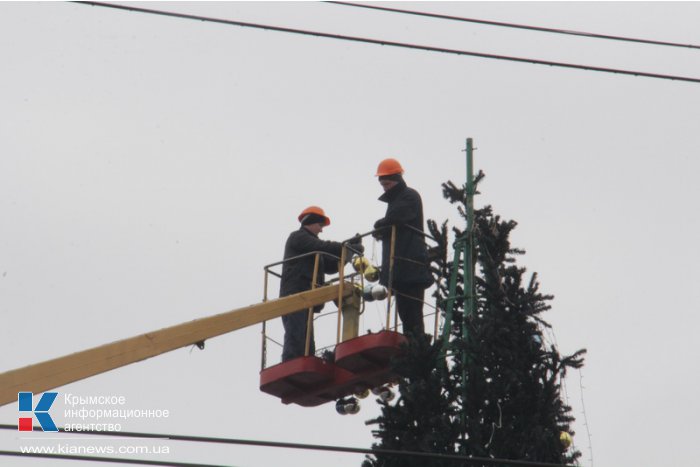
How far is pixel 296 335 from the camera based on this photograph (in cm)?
1675

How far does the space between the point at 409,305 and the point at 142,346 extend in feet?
10.9

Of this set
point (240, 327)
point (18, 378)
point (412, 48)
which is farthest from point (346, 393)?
point (412, 48)

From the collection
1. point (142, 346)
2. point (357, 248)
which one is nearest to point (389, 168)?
point (357, 248)

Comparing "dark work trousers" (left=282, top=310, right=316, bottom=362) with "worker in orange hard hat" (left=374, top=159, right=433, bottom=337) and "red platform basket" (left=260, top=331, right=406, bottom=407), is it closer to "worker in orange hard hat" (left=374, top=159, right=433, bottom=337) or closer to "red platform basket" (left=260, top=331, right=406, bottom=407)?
"red platform basket" (left=260, top=331, right=406, bottom=407)

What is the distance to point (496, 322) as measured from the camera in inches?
583

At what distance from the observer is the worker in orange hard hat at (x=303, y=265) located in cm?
1672

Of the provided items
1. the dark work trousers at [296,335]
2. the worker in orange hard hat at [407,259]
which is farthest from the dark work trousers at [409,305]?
the dark work trousers at [296,335]

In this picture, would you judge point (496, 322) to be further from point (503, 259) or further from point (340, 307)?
point (340, 307)

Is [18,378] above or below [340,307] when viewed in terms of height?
below

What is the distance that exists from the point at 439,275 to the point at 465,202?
92cm
